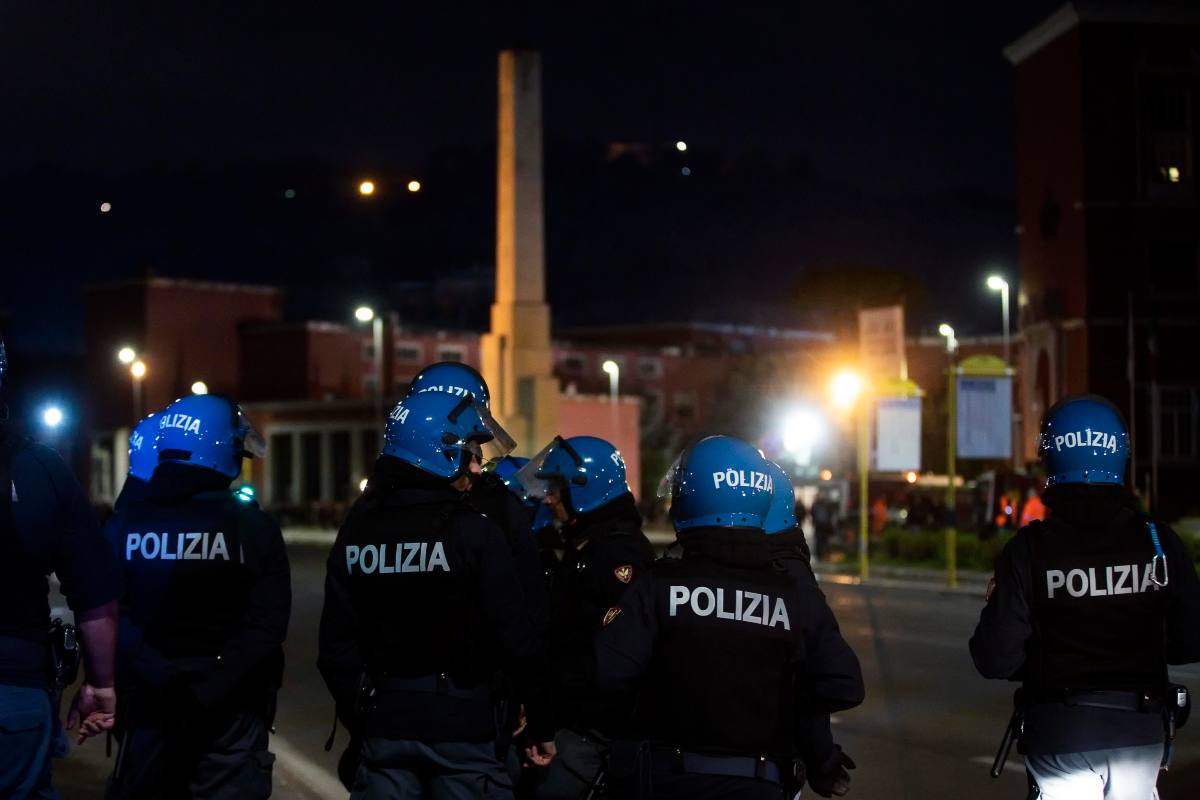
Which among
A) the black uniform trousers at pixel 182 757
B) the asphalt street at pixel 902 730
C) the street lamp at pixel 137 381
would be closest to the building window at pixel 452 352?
the street lamp at pixel 137 381

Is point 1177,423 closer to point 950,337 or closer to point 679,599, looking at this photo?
point 950,337

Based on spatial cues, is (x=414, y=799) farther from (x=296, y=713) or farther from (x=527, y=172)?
(x=527, y=172)

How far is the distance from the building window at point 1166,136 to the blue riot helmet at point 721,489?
4344 centimetres

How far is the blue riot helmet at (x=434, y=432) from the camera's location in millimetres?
5516

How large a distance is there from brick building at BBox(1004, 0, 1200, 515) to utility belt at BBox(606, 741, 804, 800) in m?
41.5

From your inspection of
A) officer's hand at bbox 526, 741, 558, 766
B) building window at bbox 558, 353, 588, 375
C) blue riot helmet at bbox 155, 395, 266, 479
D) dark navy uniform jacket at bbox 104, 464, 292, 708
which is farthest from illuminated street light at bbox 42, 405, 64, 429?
building window at bbox 558, 353, 588, 375

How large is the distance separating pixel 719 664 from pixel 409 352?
74179 millimetres

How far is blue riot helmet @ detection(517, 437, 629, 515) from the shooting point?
263 inches

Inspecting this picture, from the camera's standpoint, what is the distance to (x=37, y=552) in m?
4.83

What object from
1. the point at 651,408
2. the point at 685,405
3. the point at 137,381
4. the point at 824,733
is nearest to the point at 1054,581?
the point at 824,733

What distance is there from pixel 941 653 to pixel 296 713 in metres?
7.42

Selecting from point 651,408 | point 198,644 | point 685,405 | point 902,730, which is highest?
point 685,405

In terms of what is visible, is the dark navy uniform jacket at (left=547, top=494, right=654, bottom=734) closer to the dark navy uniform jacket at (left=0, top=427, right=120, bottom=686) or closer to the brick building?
the dark navy uniform jacket at (left=0, top=427, right=120, bottom=686)

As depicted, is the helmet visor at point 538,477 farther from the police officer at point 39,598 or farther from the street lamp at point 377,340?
the street lamp at point 377,340
